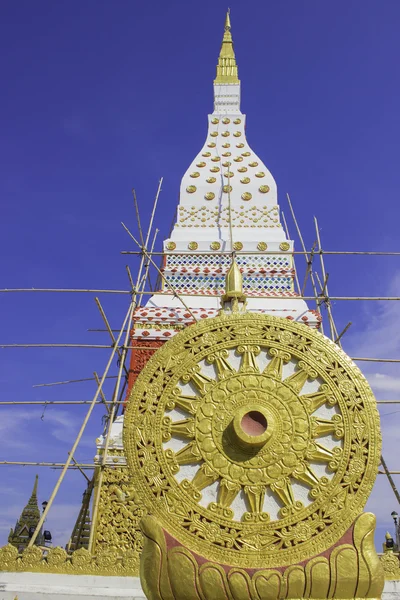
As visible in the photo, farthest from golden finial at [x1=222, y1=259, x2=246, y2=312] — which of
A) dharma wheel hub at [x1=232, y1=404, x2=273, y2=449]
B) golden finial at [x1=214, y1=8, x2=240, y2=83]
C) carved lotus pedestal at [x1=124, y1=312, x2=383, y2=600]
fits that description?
golden finial at [x1=214, y1=8, x2=240, y2=83]

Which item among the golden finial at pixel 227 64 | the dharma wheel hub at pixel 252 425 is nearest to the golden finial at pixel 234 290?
the dharma wheel hub at pixel 252 425

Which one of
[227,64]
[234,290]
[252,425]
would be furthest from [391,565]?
[227,64]

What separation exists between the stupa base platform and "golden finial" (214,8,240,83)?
546 inches

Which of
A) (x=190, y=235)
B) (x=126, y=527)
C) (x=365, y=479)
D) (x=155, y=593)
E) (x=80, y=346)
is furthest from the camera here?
(x=190, y=235)

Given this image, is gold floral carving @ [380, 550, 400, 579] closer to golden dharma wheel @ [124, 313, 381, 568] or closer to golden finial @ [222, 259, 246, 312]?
golden dharma wheel @ [124, 313, 381, 568]

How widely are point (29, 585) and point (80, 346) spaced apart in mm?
4567

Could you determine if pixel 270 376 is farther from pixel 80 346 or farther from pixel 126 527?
pixel 80 346

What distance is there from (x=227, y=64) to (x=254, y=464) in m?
15.5

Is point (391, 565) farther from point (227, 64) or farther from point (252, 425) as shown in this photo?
point (227, 64)

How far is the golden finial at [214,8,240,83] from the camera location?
1605 cm

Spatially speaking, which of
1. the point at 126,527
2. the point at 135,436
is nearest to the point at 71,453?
the point at 126,527

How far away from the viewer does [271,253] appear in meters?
11.4

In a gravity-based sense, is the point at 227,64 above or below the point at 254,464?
above

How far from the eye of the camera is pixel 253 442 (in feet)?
11.3
